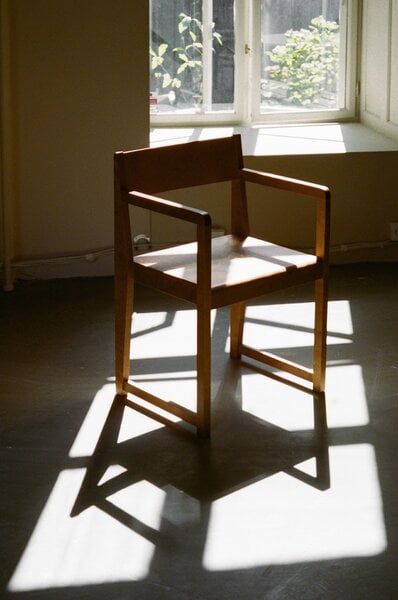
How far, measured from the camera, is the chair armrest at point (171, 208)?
318 centimetres

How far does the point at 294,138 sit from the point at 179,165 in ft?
5.98

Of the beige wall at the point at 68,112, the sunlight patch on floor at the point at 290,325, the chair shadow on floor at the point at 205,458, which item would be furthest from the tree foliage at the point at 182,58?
the chair shadow on floor at the point at 205,458

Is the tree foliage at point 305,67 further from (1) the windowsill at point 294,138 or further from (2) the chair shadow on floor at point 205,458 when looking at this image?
(2) the chair shadow on floor at point 205,458

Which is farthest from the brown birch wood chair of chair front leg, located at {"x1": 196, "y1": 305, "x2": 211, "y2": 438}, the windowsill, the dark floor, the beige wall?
the windowsill

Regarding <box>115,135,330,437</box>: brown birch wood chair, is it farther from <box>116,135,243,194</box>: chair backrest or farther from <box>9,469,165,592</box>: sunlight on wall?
<box>9,469,165,592</box>: sunlight on wall

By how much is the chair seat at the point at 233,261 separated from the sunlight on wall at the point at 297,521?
0.64m

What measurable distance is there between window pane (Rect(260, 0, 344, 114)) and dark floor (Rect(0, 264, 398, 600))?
4.92ft

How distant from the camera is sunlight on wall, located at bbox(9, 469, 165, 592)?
2.56 metres

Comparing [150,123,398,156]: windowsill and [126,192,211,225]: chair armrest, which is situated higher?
[150,123,398,156]: windowsill

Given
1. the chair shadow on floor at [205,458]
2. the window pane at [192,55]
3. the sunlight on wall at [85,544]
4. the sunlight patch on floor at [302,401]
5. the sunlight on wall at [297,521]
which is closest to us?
→ the sunlight on wall at [85,544]

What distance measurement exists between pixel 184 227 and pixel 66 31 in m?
1.03

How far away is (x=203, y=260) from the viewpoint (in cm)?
318

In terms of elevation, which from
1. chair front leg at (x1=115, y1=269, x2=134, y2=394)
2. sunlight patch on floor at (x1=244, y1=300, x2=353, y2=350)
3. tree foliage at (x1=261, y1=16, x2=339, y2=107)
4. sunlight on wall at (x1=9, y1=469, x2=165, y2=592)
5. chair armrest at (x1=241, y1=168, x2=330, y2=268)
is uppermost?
tree foliage at (x1=261, y1=16, x2=339, y2=107)

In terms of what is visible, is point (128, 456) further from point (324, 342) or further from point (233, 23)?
point (233, 23)
